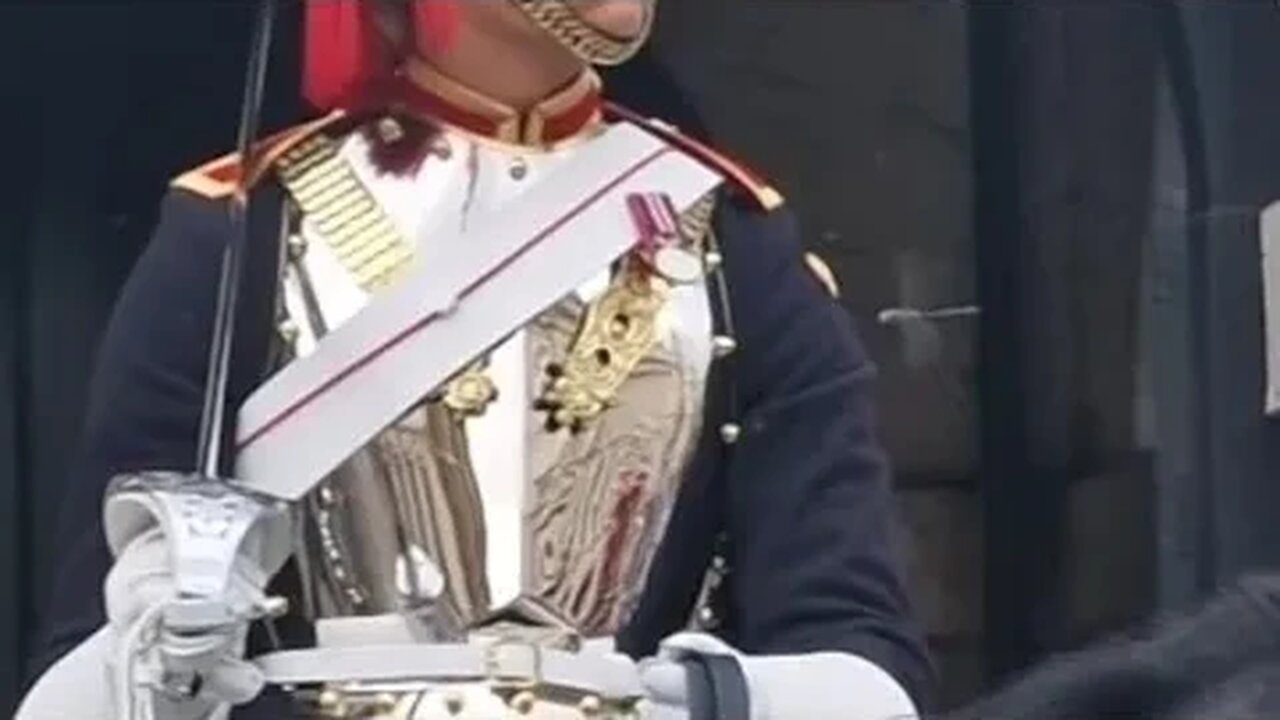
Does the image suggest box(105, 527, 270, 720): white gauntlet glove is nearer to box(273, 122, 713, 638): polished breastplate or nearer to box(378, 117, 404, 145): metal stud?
box(273, 122, 713, 638): polished breastplate

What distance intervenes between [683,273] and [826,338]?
89 millimetres

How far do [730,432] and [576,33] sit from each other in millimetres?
203

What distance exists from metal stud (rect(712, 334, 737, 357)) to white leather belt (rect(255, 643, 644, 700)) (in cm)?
17

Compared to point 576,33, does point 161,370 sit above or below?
below

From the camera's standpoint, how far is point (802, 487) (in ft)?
7.02

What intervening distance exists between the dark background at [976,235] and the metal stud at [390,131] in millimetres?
602

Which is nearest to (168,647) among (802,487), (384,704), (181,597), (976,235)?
(181,597)

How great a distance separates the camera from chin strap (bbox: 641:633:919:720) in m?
1.94

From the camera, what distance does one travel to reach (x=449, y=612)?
207 cm

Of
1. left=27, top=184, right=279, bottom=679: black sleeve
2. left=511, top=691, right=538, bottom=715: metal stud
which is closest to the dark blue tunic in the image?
left=27, top=184, right=279, bottom=679: black sleeve

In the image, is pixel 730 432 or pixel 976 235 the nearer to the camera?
pixel 730 432

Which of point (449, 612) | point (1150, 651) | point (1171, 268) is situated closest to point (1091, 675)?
point (1150, 651)

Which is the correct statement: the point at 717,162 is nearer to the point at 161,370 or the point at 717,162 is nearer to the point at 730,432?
the point at 730,432

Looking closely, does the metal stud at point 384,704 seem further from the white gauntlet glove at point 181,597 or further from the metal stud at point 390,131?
the metal stud at point 390,131
